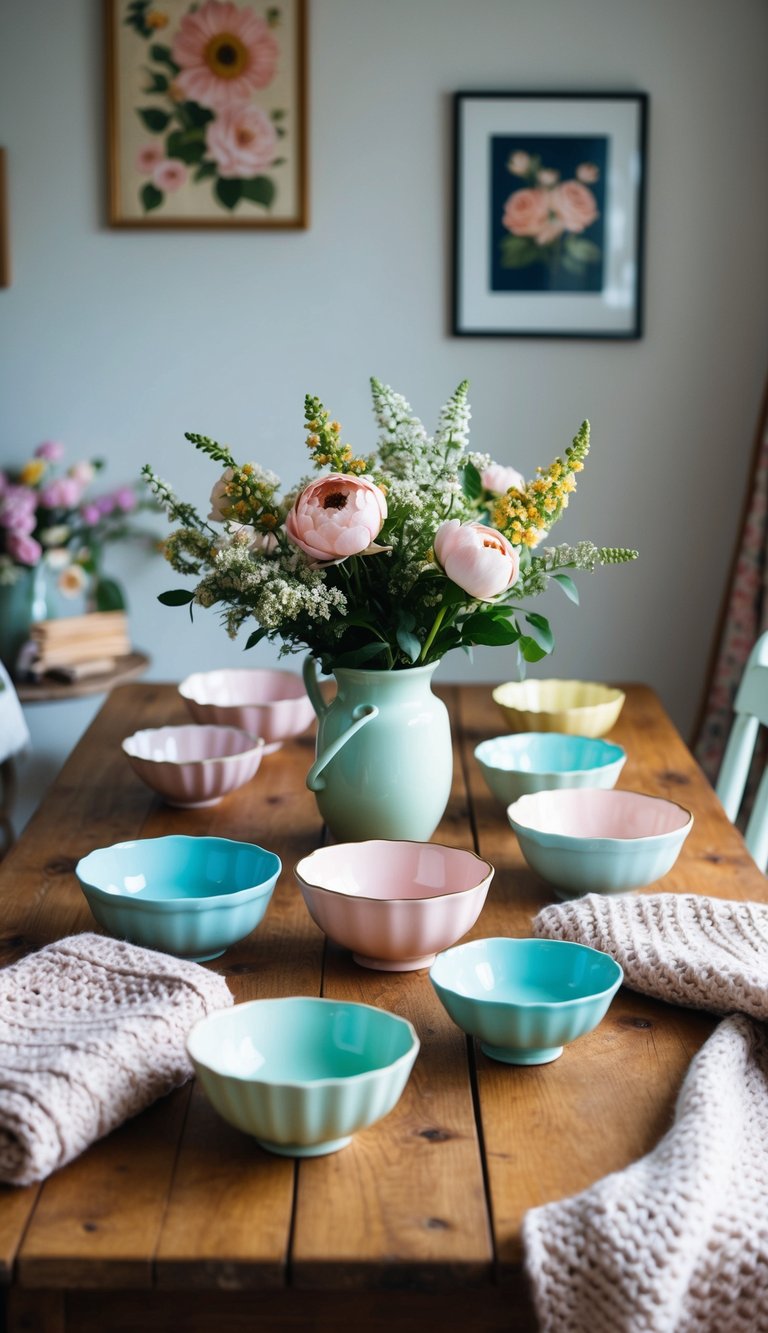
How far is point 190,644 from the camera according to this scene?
3199mm

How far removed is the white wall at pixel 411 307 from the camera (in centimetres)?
293

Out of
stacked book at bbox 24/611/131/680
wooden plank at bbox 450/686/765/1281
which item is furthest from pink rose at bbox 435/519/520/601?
stacked book at bbox 24/611/131/680

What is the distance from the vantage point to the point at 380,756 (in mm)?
1417

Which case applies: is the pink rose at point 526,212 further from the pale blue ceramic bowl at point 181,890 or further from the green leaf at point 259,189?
the pale blue ceramic bowl at point 181,890

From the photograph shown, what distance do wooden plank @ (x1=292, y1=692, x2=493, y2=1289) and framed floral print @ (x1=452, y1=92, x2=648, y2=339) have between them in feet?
7.61

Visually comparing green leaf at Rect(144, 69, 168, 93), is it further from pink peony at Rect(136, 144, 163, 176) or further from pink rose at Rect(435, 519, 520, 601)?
pink rose at Rect(435, 519, 520, 601)

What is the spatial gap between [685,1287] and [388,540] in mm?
812

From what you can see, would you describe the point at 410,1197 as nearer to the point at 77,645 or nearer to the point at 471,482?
the point at 471,482

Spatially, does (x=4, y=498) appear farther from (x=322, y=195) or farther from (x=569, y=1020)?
(x=569, y=1020)

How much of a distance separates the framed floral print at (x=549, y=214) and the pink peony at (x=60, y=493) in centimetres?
100

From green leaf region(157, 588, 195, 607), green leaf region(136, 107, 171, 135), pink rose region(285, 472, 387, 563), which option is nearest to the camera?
pink rose region(285, 472, 387, 563)

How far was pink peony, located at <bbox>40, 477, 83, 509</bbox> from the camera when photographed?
2914mm

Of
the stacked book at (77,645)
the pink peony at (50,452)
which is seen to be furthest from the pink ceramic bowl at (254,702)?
the pink peony at (50,452)

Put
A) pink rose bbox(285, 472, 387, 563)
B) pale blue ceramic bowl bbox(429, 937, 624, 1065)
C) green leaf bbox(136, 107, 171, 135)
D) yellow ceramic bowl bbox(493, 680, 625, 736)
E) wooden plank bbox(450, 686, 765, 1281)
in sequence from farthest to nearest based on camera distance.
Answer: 1. green leaf bbox(136, 107, 171, 135)
2. yellow ceramic bowl bbox(493, 680, 625, 736)
3. pink rose bbox(285, 472, 387, 563)
4. pale blue ceramic bowl bbox(429, 937, 624, 1065)
5. wooden plank bbox(450, 686, 765, 1281)
